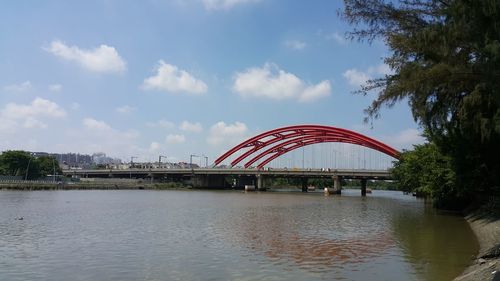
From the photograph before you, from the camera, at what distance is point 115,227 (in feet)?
104

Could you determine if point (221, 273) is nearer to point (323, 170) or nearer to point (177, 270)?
point (177, 270)

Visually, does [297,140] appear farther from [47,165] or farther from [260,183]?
[47,165]

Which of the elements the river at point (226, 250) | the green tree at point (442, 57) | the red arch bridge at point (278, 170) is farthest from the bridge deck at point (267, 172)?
the green tree at point (442, 57)

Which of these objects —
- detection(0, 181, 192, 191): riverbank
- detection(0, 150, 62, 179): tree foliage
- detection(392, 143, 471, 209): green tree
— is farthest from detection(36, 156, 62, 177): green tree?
detection(392, 143, 471, 209): green tree

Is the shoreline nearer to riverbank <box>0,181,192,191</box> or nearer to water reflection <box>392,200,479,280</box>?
water reflection <box>392,200,479,280</box>

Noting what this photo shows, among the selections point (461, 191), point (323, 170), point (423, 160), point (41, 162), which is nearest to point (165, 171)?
point (41, 162)

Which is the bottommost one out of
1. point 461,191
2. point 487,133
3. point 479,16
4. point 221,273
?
point 221,273

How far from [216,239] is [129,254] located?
21.3ft

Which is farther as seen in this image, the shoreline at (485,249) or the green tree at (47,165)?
the green tree at (47,165)

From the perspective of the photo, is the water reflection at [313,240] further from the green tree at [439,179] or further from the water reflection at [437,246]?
the green tree at [439,179]

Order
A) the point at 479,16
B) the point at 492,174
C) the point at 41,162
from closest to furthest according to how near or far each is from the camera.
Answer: the point at 479,16
the point at 492,174
the point at 41,162

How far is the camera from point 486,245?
2377 centimetres

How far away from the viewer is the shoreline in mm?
13656

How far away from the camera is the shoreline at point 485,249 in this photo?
13.7 meters
